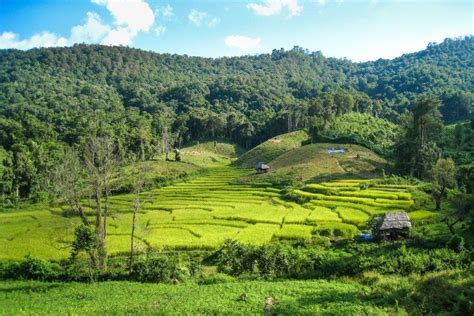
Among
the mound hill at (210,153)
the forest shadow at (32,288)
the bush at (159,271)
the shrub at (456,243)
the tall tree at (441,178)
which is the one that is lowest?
the forest shadow at (32,288)

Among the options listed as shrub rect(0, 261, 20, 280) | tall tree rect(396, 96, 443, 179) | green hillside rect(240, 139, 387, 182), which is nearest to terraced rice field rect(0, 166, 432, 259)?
shrub rect(0, 261, 20, 280)

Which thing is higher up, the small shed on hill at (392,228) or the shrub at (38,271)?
the small shed on hill at (392,228)

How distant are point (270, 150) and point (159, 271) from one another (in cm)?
7699

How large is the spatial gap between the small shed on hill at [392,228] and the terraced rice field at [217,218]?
4.24 metres

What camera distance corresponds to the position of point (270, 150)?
346ft

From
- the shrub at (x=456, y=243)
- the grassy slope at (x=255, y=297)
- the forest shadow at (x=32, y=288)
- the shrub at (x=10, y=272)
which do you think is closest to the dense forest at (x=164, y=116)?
the shrub at (x=10, y=272)

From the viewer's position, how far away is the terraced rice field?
42969mm

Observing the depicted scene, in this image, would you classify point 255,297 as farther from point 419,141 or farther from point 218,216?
point 419,141

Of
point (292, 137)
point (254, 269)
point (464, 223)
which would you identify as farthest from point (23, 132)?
point (464, 223)

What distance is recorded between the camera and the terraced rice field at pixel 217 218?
4297cm

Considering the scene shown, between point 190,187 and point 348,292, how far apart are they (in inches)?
2144

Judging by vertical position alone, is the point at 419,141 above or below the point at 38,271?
above

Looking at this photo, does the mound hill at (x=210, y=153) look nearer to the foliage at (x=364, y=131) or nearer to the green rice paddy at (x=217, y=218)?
the foliage at (x=364, y=131)

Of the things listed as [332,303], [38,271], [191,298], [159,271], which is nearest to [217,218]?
[159,271]
